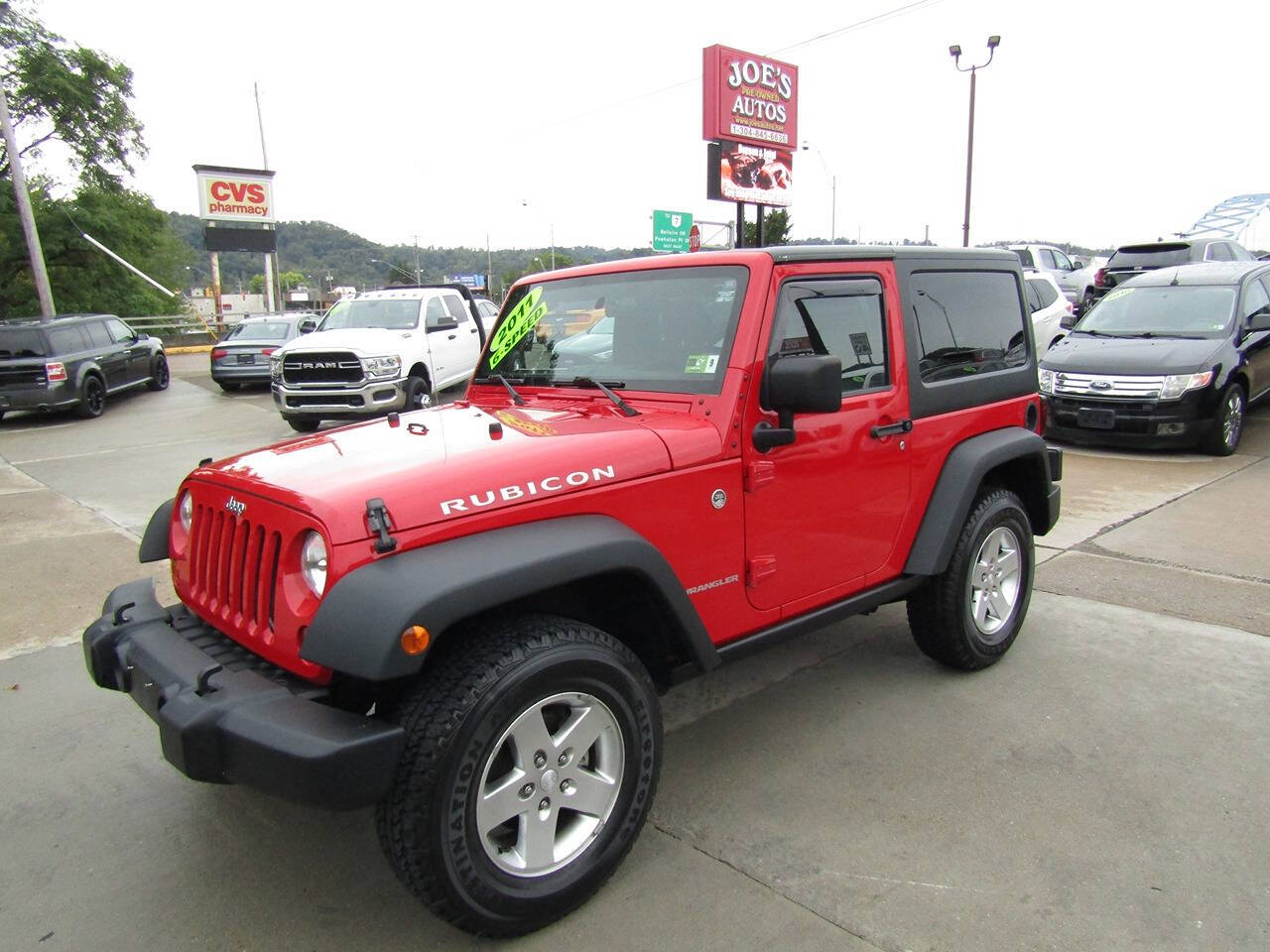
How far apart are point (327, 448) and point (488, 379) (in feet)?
3.48

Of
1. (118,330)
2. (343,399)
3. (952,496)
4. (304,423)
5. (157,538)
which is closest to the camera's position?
(157,538)

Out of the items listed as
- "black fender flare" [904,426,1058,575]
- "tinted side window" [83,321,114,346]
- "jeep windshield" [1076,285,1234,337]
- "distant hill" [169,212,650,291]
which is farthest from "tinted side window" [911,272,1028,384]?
"distant hill" [169,212,650,291]

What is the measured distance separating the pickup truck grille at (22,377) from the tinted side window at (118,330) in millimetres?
2701

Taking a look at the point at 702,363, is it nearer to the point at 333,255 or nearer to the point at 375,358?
the point at 375,358

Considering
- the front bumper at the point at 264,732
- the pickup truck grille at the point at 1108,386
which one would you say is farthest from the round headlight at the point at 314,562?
the pickup truck grille at the point at 1108,386

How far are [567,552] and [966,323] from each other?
8.19 feet

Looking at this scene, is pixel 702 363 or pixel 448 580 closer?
pixel 448 580

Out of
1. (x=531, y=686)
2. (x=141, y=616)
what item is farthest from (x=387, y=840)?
(x=141, y=616)

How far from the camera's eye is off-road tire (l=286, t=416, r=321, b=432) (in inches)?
471

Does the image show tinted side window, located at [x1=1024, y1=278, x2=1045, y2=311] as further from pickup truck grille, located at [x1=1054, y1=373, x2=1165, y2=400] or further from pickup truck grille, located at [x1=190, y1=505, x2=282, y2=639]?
pickup truck grille, located at [x1=190, y1=505, x2=282, y2=639]

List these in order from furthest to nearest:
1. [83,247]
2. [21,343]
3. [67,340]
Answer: [83,247]
[67,340]
[21,343]

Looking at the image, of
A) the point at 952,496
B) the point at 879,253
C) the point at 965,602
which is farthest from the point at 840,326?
the point at 965,602

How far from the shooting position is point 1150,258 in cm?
1688

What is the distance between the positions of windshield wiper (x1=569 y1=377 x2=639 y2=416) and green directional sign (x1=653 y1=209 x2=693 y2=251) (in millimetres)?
34125
